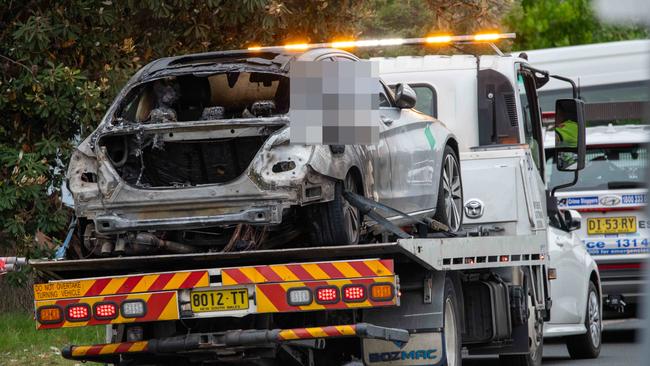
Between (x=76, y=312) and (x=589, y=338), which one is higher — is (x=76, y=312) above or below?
above

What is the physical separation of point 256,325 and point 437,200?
6.24 ft

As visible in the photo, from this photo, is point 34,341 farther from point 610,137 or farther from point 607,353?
point 610,137

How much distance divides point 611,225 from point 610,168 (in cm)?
70

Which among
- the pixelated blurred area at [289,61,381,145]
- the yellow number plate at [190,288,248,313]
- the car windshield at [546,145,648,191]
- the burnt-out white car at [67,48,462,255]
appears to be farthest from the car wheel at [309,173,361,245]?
the car windshield at [546,145,648,191]

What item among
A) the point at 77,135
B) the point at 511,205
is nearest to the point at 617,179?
the point at 511,205

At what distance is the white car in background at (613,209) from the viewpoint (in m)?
15.3

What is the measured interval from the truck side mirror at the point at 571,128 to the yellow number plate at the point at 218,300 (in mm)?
4510

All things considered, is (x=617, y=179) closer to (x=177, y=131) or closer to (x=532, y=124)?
(x=532, y=124)

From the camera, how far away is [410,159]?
9.30 metres

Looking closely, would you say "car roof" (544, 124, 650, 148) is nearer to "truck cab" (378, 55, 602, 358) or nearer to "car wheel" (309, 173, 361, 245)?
"truck cab" (378, 55, 602, 358)

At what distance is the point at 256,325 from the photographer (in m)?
8.27

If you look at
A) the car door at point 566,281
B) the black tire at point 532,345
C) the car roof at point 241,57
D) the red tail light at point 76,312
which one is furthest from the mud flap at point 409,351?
the car door at point 566,281

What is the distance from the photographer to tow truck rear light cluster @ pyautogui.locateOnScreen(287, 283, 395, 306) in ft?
25.3

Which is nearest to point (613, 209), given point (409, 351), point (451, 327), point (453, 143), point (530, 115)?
point (530, 115)
